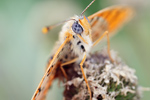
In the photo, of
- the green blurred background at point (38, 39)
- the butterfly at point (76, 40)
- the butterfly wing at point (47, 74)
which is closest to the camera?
the butterfly wing at point (47, 74)

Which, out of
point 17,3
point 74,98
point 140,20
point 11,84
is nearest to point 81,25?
point 74,98

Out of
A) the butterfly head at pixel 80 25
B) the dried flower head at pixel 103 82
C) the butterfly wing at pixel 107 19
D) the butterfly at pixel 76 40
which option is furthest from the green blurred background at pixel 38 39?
the butterfly head at pixel 80 25

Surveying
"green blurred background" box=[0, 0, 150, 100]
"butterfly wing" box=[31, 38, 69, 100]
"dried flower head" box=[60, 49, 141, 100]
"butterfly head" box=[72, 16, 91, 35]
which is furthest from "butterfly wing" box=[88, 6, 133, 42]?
"green blurred background" box=[0, 0, 150, 100]

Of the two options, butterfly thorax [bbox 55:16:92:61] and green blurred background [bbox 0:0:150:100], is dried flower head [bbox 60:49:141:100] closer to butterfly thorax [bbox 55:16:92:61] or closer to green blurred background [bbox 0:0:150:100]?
butterfly thorax [bbox 55:16:92:61]

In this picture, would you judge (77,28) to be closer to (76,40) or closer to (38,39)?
(76,40)

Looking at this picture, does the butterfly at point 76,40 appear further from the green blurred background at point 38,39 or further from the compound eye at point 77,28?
the green blurred background at point 38,39

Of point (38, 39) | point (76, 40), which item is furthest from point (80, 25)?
point (38, 39)
